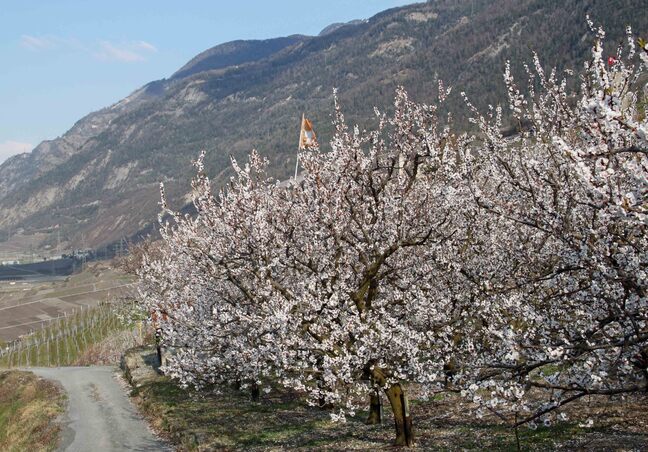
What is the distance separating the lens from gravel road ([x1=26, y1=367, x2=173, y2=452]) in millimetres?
26594

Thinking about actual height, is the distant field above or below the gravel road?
below

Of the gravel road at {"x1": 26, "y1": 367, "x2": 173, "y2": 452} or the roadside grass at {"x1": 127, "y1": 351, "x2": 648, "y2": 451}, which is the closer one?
the roadside grass at {"x1": 127, "y1": 351, "x2": 648, "y2": 451}

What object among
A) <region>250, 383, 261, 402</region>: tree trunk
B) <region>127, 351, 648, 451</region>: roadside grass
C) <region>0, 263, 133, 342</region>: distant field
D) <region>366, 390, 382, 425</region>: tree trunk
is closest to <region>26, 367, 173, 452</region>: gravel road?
<region>127, 351, 648, 451</region>: roadside grass

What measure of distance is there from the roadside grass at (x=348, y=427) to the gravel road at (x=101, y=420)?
91 centimetres

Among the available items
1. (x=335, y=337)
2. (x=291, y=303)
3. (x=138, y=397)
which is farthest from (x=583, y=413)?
(x=138, y=397)

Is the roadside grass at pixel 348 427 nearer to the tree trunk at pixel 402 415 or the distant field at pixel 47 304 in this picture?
the tree trunk at pixel 402 415

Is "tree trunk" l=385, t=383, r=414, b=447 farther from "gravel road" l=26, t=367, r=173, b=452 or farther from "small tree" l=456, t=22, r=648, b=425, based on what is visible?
"gravel road" l=26, t=367, r=173, b=452

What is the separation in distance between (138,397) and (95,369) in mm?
19765

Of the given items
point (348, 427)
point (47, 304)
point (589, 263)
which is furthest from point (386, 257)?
point (47, 304)

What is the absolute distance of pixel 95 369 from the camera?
2117 inches

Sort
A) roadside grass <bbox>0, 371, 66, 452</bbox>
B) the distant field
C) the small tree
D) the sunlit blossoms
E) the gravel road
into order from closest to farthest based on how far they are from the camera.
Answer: the small tree < the sunlit blossoms < the gravel road < roadside grass <bbox>0, 371, 66, 452</bbox> < the distant field

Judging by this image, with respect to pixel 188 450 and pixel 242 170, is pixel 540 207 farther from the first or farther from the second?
pixel 188 450

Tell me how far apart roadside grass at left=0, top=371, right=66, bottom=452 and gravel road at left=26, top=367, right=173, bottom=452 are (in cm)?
75

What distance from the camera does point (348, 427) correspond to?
822 inches
